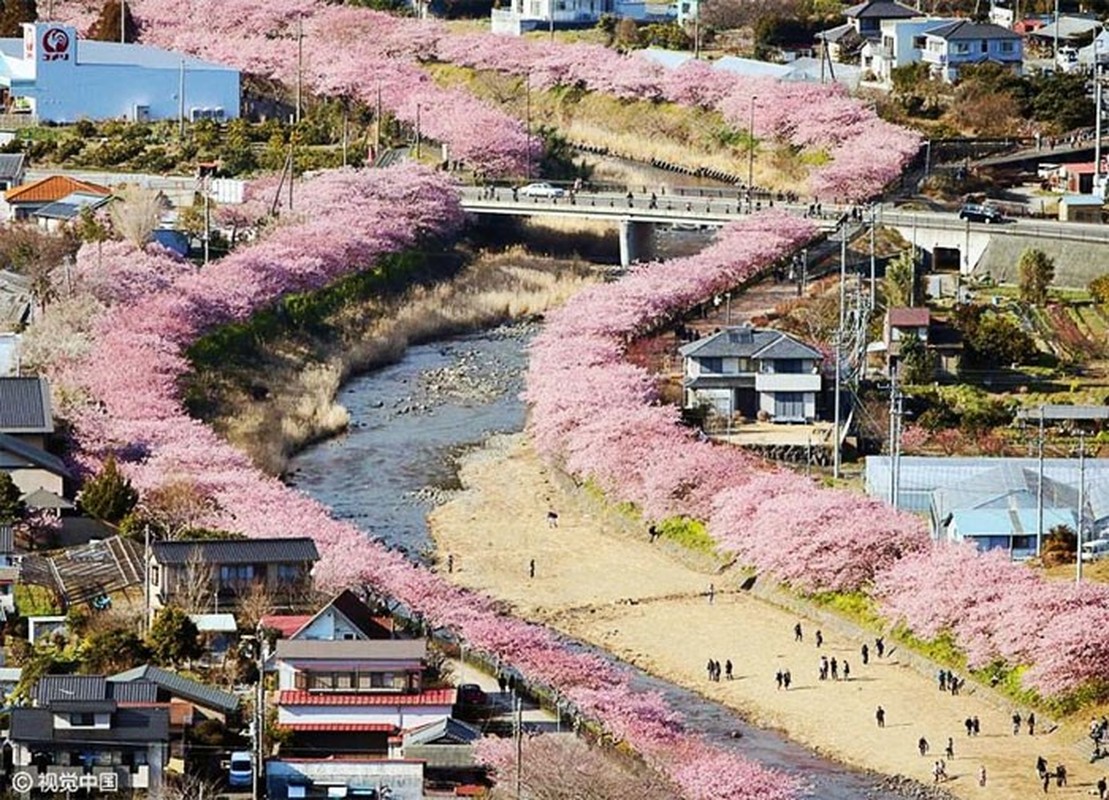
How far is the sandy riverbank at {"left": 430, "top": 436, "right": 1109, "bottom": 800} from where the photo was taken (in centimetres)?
4216

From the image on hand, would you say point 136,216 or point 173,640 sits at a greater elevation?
point 136,216

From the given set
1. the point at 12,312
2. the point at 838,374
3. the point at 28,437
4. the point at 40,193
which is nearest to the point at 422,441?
the point at 12,312

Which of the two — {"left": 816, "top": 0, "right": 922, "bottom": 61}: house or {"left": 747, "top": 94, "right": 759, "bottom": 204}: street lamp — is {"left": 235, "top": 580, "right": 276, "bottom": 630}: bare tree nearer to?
{"left": 747, "top": 94, "right": 759, "bottom": 204}: street lamp

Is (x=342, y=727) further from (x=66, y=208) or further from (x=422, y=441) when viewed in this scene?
(x=66, y=208)

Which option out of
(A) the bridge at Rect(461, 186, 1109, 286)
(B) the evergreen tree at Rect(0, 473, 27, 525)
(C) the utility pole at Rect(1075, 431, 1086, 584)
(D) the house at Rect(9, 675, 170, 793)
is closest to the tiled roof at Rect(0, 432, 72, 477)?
(B) the evergreen tree at Rect(0, 473, 27, 525)

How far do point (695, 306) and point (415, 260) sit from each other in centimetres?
807

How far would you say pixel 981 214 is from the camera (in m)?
70.2

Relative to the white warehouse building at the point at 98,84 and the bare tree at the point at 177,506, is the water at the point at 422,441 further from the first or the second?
the white warehouse building at the point at 98,84

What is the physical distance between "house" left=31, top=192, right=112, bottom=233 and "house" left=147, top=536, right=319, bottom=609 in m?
23.5

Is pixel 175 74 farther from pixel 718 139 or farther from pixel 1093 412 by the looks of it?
pixel 1093 412

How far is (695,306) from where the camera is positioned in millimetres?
65875

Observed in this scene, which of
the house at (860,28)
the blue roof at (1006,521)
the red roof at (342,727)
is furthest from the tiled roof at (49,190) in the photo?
the red roof at (342,727)

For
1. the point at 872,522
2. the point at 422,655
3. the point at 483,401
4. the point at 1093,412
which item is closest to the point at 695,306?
the point at 483,401

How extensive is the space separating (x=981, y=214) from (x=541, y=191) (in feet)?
36.1
